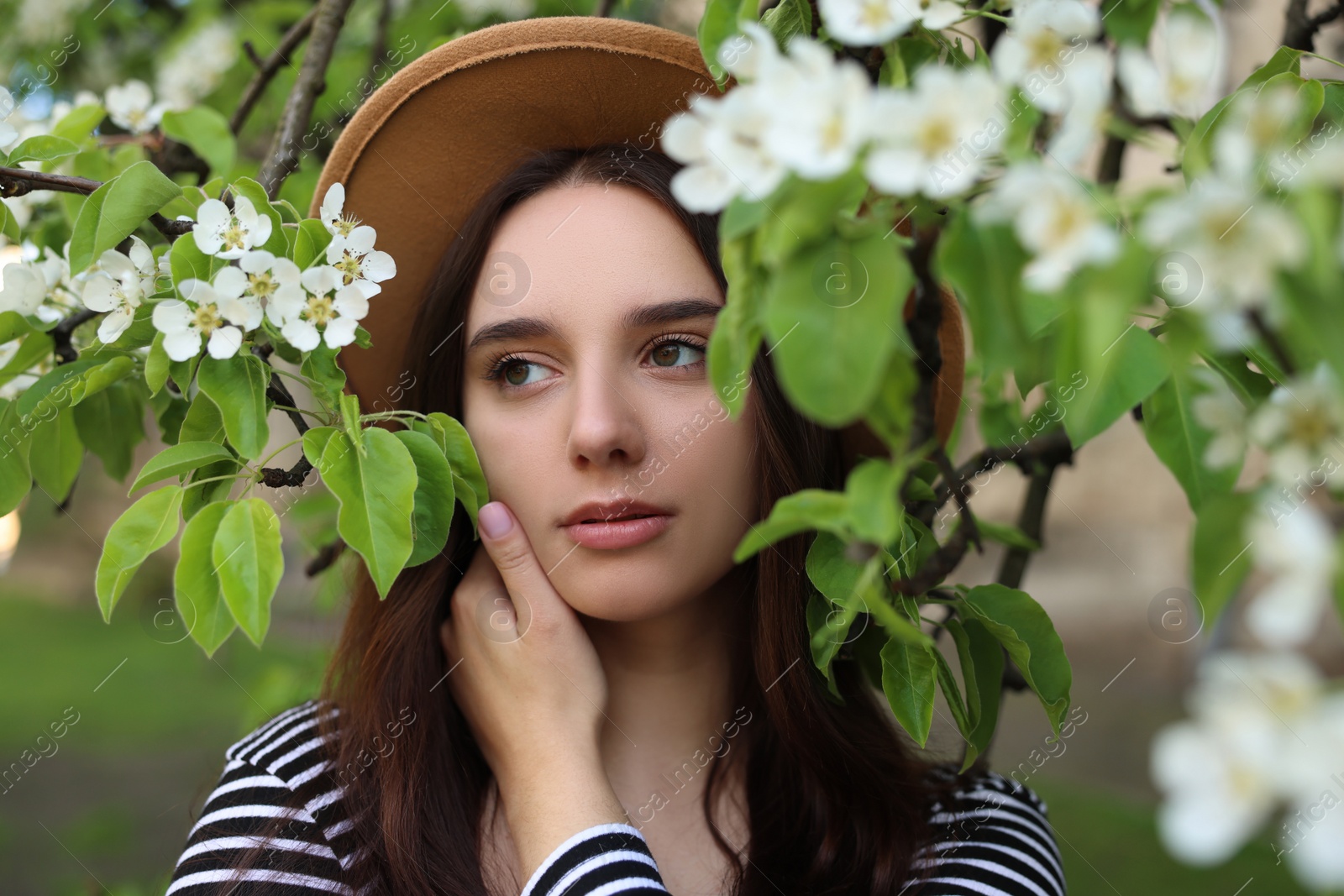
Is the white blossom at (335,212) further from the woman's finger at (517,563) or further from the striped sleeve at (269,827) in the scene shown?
the striped sleeve at (269,827)

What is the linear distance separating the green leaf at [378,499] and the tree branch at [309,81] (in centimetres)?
81

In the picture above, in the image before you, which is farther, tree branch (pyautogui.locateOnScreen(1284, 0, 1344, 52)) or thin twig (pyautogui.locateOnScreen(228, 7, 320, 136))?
thin twig (pyautogui.locateOnScreen(228, 7, 320, 136))

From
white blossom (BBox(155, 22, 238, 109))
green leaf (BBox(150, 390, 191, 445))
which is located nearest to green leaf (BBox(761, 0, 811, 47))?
green leaf (BBox(150, 390, 191, 445))

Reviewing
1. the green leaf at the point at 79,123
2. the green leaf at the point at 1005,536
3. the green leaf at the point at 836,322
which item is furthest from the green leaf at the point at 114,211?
the green leaf at the point at 1005,536

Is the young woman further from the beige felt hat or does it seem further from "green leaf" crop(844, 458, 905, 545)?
"green leaf" crop(844, 458, 905, 545)

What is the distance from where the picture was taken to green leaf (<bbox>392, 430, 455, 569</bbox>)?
98 centimetres

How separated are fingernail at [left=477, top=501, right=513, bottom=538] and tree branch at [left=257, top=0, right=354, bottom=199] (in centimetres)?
67

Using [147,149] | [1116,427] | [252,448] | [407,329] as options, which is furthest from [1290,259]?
[1116,427]

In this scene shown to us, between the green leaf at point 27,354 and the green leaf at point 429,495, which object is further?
the green leaf at point 27,354

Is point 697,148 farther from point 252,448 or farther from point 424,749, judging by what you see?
point 424,749

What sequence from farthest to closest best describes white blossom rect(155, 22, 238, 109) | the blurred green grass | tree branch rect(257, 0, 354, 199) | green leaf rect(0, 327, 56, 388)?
the blurred green grass
white blossom rect(155, 22, 238, 109)
tree branch rect(257, 0, 354, 199)
green leaf rect(0, 327, 56, 388)

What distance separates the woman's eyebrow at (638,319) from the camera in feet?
3.96

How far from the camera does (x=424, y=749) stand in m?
1.37

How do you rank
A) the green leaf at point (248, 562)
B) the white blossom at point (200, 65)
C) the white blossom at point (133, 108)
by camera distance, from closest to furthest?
the green leaf at point (248, 562) → the white blossom at point (133, 108) → the white blossom at point (200, 65)
